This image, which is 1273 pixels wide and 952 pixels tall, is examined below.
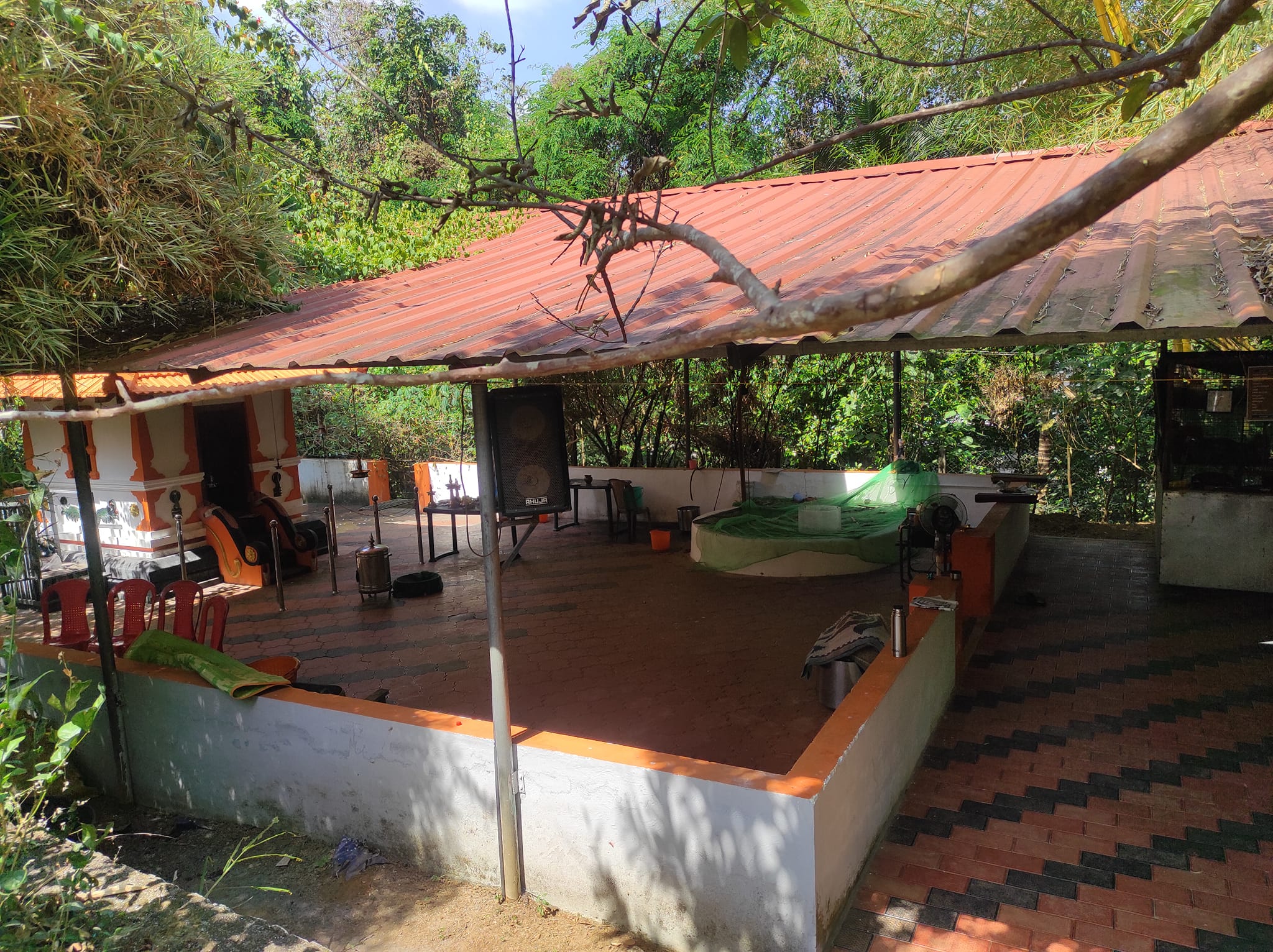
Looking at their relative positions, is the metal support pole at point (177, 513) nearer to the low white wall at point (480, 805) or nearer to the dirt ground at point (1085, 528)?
the low white wall at point (480, 805)

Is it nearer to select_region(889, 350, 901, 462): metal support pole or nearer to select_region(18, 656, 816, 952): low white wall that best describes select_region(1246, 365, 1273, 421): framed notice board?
select_region(889, 350, 901, 462): metal support pole

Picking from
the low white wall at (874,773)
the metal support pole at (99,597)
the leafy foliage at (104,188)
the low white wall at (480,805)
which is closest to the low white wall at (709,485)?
the low white wall at (874,773)

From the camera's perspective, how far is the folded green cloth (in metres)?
4.58

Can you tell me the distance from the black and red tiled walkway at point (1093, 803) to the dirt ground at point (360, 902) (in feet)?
4.06

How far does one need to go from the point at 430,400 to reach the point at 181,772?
1137 cm

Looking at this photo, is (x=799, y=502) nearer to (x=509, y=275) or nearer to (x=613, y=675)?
(x=613, y=675)

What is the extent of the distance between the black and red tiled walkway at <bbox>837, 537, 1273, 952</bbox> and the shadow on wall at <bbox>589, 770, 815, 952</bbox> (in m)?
0.38

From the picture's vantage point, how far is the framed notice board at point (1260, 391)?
23.7 feet

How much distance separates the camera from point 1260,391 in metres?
7.25

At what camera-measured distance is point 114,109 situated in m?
4.66

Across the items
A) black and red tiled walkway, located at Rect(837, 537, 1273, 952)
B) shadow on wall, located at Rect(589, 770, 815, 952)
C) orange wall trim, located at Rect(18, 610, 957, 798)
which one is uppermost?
orange wall trim, located at Rect(18, 610, 957, 798)

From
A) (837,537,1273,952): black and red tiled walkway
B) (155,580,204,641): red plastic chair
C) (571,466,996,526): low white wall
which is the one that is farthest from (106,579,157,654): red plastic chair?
→ (571,466,996,526): low white wall

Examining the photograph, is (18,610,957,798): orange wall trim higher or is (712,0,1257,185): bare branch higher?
(712,0,1257,185): bare branch

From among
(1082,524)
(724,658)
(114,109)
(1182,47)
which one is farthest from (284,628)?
(1082,524)
